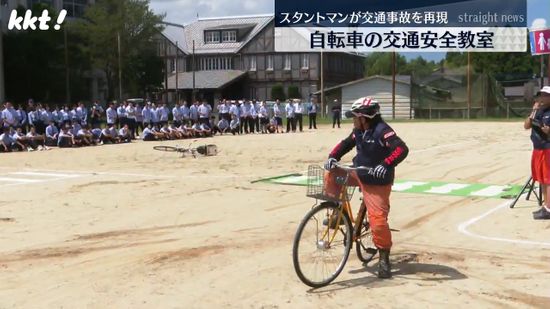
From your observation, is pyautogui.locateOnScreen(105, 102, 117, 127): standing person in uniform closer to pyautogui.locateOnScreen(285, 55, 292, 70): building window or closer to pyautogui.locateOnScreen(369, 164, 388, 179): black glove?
pyautogui.locateOnScreen(369, 164, 388, 179): black glove

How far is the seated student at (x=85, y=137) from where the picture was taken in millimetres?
25587

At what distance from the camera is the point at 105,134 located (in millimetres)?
26922

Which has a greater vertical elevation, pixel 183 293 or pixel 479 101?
pixel 479 101

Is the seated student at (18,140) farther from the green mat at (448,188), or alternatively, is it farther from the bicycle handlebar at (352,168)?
the bicycle handlebar at (352,168)

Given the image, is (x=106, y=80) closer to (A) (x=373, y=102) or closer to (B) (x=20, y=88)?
(B) (x=20, y=88)

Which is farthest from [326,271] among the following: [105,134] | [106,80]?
[106,80]

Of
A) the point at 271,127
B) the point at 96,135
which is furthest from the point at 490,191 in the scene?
the point at 271,127

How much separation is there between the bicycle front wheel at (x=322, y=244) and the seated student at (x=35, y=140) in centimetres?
1979

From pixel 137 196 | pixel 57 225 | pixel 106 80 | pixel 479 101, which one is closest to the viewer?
pixel 57 225

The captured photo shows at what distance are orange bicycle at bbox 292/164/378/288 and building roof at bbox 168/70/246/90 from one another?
70.1m

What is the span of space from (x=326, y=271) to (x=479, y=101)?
145ft

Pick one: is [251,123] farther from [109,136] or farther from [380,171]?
[380,171]

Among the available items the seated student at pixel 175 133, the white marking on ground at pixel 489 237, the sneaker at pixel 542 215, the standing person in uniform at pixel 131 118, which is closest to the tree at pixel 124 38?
the standing person in uniform at pixel 131 118

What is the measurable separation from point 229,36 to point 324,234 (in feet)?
252
